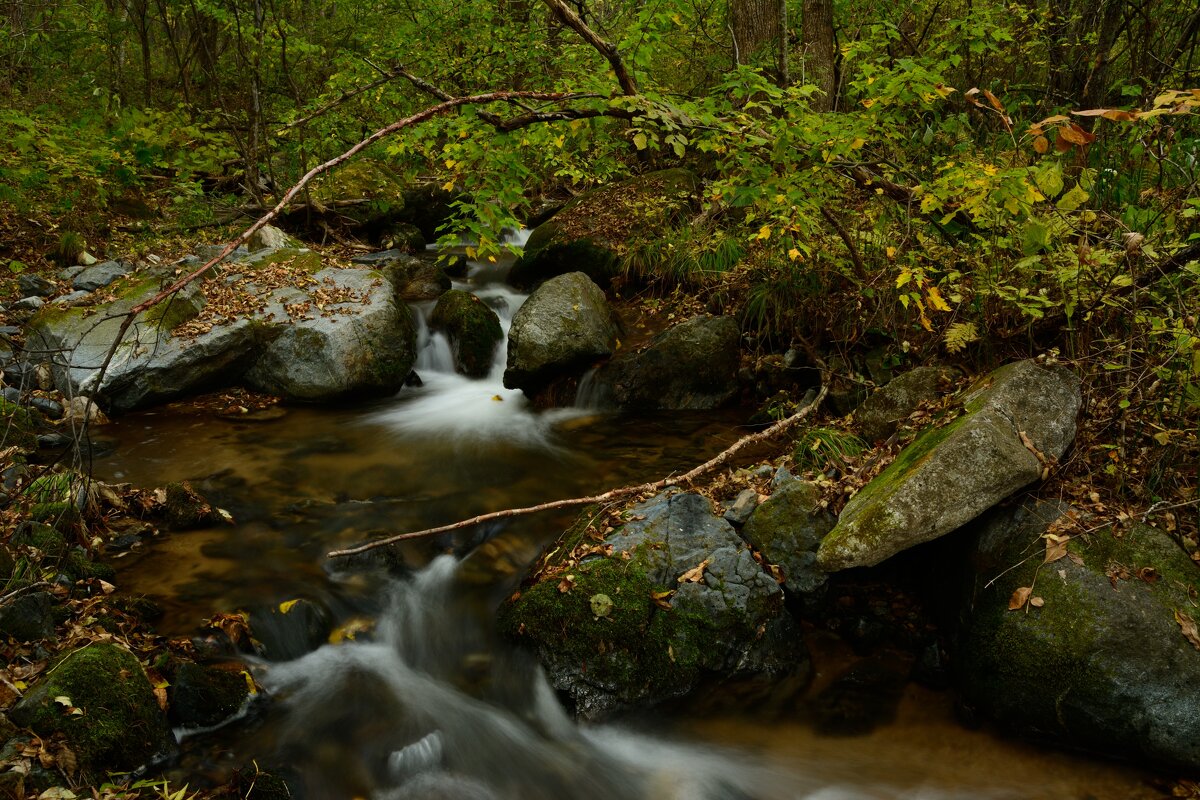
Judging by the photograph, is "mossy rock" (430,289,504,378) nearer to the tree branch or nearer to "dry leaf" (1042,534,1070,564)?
the tree branch

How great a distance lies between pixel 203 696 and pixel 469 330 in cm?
619

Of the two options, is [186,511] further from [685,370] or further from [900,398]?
[900,398]

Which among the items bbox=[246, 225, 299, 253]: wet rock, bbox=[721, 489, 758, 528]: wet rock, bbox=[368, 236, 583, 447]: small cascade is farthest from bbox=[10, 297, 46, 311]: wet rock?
bbox=[721, 489, 758, 528]: wet rock

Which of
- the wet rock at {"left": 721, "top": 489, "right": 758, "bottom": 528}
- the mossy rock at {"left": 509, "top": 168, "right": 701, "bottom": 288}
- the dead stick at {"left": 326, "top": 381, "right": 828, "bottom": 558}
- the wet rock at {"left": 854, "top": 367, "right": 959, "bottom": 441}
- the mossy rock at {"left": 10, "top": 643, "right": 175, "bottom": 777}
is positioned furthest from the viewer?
the mossy rock at {"left": 509, "top": 168, "right": 701, "bottom": 288}

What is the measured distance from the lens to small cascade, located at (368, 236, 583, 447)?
7.96 metres

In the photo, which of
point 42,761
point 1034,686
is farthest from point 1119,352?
point 42,761

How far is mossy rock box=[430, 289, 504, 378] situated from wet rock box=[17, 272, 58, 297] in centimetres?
495

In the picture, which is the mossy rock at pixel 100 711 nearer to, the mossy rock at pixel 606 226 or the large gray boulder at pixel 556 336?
the large gray boulder at pixel 556 336

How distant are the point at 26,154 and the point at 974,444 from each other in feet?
37.5

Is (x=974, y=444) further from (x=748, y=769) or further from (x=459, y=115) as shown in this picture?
(x=459, y=115)

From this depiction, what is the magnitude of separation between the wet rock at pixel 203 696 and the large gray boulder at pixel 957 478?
349 cm

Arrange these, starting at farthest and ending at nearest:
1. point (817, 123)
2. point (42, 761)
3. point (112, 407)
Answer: point (112, 407)
point (817, 123)
point (42, 761)

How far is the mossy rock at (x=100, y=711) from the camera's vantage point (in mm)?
3184

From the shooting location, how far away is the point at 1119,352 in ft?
14.4
